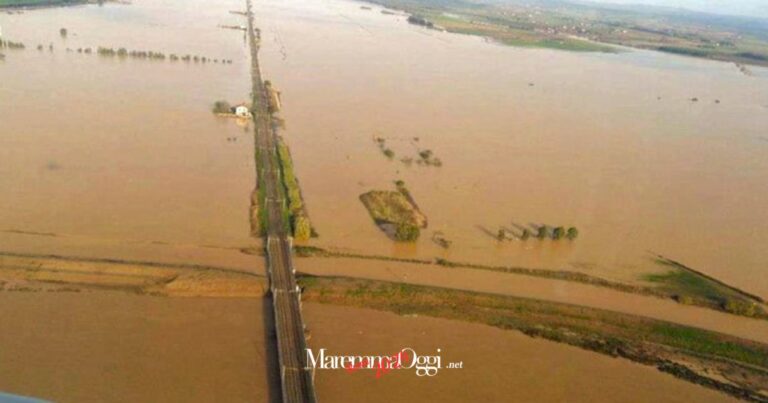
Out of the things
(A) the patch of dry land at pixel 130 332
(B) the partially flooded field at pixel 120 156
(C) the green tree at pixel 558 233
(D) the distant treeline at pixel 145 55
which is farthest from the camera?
(D) the distant treeline at pixel 145 55

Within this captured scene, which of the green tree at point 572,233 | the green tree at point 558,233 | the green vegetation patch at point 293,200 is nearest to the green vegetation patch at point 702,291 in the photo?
the green tree at point 572,233

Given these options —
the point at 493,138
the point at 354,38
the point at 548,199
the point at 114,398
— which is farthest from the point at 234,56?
the point at 114,398

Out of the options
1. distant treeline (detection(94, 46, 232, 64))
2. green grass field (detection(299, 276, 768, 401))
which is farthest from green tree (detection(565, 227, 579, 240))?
distant treeline (detection(94, 46, 232, 64))

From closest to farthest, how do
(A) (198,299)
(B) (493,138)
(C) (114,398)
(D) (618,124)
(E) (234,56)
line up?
(C) (114,398) < (A) (198,299) < (B) (493,138) < (D) (618,124) < (E) (234,56)

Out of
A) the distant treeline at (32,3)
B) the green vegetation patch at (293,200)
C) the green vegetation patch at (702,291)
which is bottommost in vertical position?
the green vegetation patch at (702,291)

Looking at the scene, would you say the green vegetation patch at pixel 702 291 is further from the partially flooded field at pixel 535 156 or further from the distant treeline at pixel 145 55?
the distant treeline at pixel 145 55

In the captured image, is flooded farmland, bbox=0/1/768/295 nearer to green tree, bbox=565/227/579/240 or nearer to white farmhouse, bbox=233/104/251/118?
green tree, bbox=565/227/579/240

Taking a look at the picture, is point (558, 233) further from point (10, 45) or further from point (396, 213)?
point (10, 45)

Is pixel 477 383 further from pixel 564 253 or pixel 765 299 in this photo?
pixel 765 299
